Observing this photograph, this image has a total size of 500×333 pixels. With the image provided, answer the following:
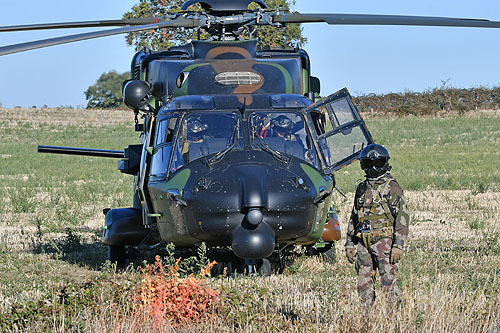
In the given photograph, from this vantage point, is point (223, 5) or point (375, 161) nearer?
point (375, 161)

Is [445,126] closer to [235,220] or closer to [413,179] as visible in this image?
[413,179]

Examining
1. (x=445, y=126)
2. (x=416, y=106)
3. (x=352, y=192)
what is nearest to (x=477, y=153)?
(x=445, y=126)

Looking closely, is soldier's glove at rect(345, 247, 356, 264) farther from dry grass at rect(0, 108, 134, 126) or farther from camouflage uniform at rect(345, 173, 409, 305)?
dry grass at rect(0, 108, 134, 126)

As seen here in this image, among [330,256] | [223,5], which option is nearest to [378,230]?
[330,256]

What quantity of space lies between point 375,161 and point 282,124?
7.16 feet

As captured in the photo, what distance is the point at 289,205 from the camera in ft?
28.1

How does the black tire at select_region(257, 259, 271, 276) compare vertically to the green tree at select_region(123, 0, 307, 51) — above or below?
below

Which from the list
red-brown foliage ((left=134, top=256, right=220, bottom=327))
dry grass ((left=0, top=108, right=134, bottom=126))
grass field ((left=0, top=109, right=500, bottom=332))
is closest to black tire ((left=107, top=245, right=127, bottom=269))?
grass field ((left=0, top=109, right=500, bottom=332))

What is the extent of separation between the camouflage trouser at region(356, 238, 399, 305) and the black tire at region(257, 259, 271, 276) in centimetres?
197

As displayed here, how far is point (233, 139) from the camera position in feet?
31.0

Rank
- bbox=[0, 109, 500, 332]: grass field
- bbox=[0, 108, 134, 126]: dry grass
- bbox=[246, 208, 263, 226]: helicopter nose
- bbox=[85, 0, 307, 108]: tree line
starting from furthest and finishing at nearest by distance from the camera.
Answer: bbox=[0, 108, 134, 126]: dry grass → bbox=[85, 0, 307, 108]: tree line → bbox=[246, 208, 263, 226]: helicopter nose → bbox=[0, 109, 500, 332]: grass field

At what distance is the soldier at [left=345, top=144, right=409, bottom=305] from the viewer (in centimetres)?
758

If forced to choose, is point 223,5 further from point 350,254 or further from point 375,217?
point 350,254

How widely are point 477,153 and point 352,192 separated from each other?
13216mm
